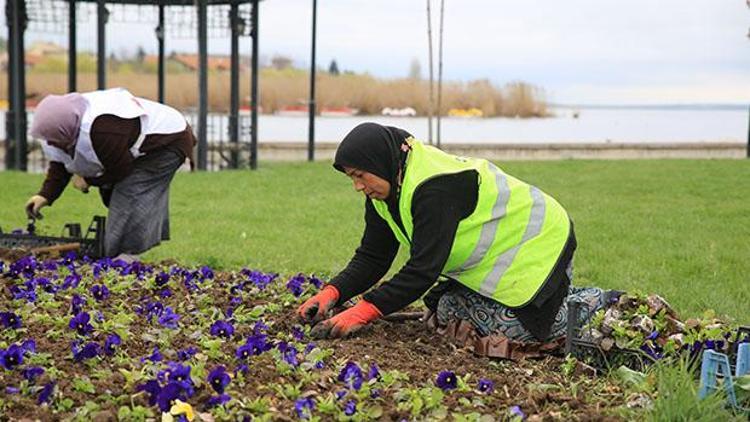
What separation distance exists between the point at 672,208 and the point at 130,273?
6.48 metres

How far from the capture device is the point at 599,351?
422 cm

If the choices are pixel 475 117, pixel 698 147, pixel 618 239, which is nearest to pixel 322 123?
pixel 475 117

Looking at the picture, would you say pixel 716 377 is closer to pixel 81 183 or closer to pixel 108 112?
pixel 108 112

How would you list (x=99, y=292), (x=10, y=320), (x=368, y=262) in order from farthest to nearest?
(x=99, y=292) → (x=368, y=262) → (x=10, y=320)

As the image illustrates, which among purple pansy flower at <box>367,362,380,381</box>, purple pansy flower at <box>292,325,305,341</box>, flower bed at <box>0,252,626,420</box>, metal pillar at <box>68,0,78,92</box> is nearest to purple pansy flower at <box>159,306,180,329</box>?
flower bed at <box>0,252,626,420</box>

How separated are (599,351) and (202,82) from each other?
11550mm

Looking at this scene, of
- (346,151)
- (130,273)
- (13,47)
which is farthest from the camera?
(13,47)

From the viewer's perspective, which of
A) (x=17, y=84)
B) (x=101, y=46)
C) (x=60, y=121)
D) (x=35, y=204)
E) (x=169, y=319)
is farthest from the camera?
(x=17, y=84)

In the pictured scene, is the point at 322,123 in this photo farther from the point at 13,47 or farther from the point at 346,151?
the point at 346,151

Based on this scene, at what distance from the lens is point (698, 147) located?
21469 mm

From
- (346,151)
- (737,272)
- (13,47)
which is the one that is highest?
(13,47)

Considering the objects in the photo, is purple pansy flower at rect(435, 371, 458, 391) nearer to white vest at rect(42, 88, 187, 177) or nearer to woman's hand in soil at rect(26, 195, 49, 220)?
white vest at rect(42, 88, 187, 177)

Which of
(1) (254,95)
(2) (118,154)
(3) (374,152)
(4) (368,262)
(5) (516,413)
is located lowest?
(5) (516,413)

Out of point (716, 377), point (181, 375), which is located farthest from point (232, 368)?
point (716, 377)
